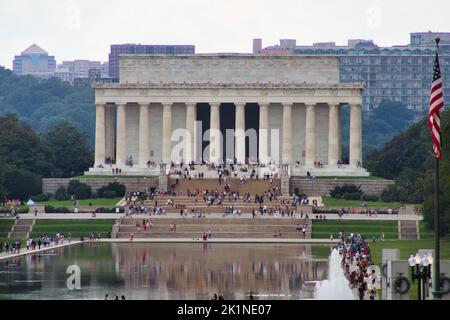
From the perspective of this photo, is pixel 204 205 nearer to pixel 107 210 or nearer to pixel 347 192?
pixel 107 210

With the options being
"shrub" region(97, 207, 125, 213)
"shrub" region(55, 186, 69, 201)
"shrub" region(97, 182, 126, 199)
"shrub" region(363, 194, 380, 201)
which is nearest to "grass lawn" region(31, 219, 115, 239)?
"shrub" region(97, 207, 125, 213)

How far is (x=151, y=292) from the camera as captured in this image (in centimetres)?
7194

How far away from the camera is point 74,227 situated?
393 feet

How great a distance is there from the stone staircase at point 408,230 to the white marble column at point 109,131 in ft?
143

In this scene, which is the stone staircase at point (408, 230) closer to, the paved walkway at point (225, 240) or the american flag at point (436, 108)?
the paved walkway at point (225, 240)

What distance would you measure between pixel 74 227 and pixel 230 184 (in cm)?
2372

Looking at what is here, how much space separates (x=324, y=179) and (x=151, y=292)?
7387 centimetres

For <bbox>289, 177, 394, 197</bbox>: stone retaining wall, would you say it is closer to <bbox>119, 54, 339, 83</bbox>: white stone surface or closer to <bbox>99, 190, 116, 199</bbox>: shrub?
<bbox>119, 54, 339, 83</bbox>: white stone surface

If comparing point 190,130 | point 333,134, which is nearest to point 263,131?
point 333,134

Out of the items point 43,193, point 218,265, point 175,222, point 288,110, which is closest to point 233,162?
point 288,110

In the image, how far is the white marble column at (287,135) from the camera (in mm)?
151875

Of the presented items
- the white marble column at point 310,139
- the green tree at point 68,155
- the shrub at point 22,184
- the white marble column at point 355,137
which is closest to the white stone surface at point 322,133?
the white marble column at point 310,139
